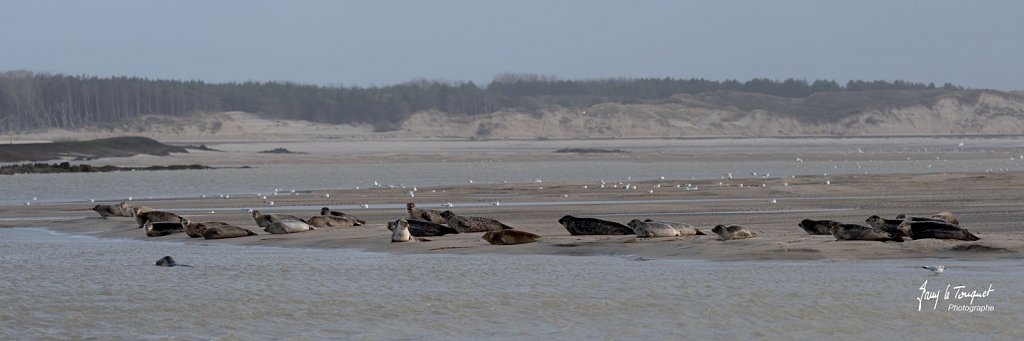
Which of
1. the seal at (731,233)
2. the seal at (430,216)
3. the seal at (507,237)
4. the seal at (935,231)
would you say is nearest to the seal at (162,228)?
the seal at (430,216)

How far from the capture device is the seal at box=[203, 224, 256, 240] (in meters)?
17.1

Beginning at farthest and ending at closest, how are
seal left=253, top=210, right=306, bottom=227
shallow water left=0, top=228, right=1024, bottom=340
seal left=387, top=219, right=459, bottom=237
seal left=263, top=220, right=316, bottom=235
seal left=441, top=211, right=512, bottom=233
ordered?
seal left=253, top=210, right=306, bottom=227
seal left=263, top=220, right=316, bottom=235
seal left=441, top=211, right=512, bottom=233
seal left=387, top=219, right=459, bottom=237
shallow water left=0, top=228, right=1024, bottom=340

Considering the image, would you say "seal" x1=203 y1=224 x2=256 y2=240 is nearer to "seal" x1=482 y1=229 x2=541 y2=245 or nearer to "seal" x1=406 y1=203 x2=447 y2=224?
"seal" x1=406 y1=203 x2=447 y2=224

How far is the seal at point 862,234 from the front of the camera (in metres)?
13.4

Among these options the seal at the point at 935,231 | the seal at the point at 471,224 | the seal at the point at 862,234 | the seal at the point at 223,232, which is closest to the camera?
the seal at the point at 935,231

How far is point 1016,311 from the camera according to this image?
9.42 meters

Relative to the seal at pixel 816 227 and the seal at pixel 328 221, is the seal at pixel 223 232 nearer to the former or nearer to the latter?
the seal at pixel 328 221

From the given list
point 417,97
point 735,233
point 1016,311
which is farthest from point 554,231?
point 417,97

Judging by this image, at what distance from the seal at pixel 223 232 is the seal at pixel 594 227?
4332 mm

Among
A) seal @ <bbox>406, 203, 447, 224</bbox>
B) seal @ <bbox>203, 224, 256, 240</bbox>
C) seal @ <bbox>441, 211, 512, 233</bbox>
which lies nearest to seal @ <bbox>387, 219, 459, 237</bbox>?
seal @ <bbox>441, 211, 512, 233</bbox>

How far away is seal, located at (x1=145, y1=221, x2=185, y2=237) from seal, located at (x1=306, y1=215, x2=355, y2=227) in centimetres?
171

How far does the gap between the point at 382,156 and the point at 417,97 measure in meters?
81.9

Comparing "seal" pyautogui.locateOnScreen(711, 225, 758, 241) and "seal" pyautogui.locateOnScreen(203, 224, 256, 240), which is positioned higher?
"seal" pyautogui.locateOnScreen(711, 225, 758, 241)

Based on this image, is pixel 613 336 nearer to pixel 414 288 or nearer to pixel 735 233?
pixel 414 288
